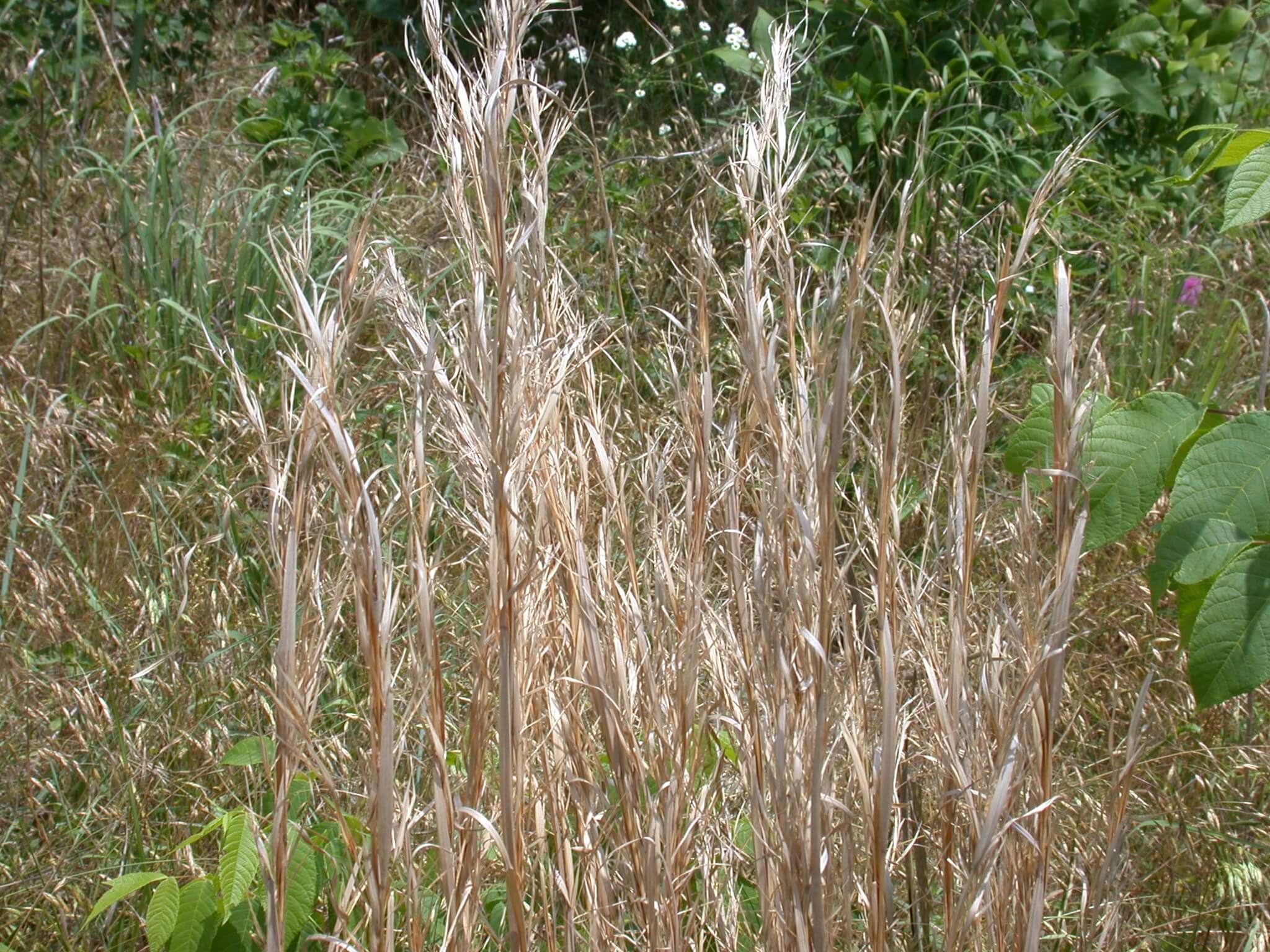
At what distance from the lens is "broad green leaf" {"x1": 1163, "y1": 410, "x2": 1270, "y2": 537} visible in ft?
4.05

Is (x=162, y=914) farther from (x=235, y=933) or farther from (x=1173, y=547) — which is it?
(x=1173, y=547)

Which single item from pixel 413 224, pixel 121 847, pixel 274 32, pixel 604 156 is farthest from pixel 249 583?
pixel 274 32

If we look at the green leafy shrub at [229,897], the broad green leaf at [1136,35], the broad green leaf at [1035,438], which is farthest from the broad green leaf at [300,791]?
the broad green leaf at [1136,35]

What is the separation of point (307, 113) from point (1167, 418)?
3.42m

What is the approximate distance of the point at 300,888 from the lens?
132 centimetres

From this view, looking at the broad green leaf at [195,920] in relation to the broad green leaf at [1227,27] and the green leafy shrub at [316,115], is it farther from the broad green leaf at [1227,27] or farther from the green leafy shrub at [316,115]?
the broad green leaf at [1227,27]

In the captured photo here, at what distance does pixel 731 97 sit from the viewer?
388cm

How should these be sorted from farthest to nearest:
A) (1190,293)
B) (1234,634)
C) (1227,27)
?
(1227,27), (1190,293), (1234,634)

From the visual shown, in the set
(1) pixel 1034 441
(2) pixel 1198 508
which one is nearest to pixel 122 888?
(1) pixel 1034 441

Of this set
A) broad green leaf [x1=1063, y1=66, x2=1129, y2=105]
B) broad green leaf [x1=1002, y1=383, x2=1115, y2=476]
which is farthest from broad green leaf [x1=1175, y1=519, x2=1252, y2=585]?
broad green leaf [x1=1063, y1=66, x2=1129, y2=105]

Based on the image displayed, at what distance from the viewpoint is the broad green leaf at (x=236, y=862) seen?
4.29ft

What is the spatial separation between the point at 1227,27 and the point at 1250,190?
3.21 m

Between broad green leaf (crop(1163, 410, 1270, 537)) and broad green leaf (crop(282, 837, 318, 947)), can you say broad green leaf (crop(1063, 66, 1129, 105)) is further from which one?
broad green leaf (crop(282, 837, 318, 947))

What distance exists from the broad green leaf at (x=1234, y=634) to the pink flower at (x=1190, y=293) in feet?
6.56
